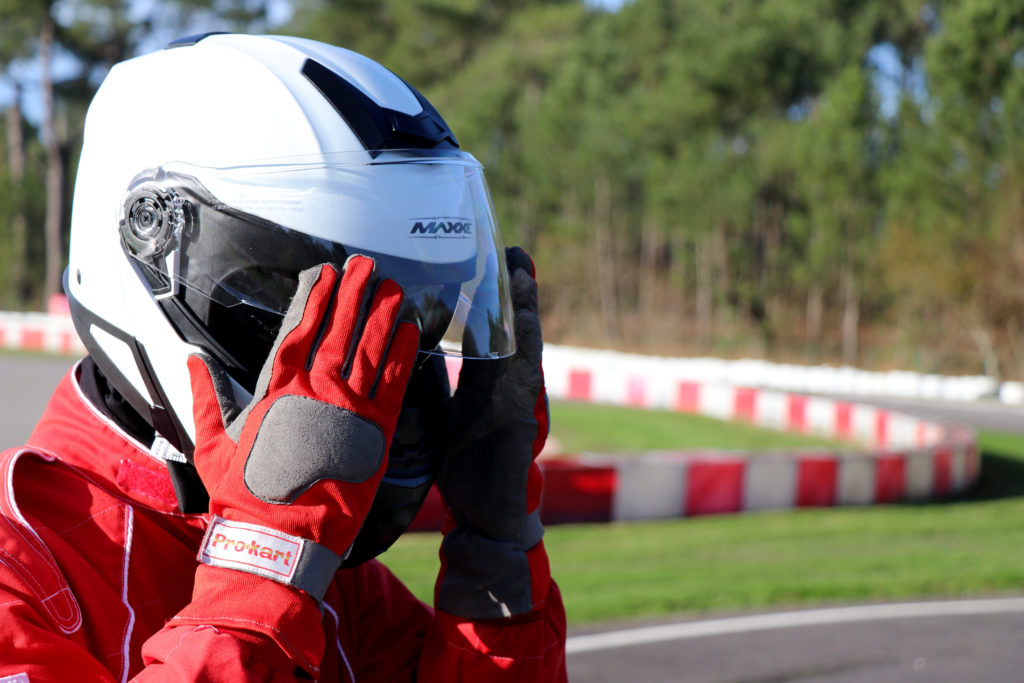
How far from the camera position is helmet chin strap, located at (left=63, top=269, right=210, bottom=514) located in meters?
1.38

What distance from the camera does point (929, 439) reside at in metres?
12.9

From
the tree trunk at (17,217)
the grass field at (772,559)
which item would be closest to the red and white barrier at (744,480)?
the grass field at (772,559)

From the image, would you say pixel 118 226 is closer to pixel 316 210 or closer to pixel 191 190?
pixel 191 190

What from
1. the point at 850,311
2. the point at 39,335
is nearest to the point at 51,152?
the point at 39,335

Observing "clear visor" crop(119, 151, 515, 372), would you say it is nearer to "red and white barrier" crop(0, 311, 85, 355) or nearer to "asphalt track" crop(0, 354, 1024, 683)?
"asphalt track" crop(0, 354, 1024, 683)

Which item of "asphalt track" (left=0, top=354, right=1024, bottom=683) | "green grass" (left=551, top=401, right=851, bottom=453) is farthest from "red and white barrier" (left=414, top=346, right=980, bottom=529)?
"asphalt track" (left=0, top=354, right=1024, bottom=683)

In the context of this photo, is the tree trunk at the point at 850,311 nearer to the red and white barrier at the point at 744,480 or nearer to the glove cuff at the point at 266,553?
the red and white barrier at the point at 744,480

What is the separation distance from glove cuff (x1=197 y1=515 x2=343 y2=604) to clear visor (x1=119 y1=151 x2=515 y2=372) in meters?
0.28

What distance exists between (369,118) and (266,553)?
650 mm

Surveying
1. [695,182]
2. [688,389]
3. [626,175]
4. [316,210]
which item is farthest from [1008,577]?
[626,175]

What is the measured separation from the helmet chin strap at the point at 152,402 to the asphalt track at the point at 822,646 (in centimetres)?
345

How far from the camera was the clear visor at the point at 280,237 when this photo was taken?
1445 millimetres

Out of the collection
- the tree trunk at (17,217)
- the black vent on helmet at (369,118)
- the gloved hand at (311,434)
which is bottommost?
the gloved hand at (311,434)

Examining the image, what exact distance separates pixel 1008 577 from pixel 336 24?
132ft
